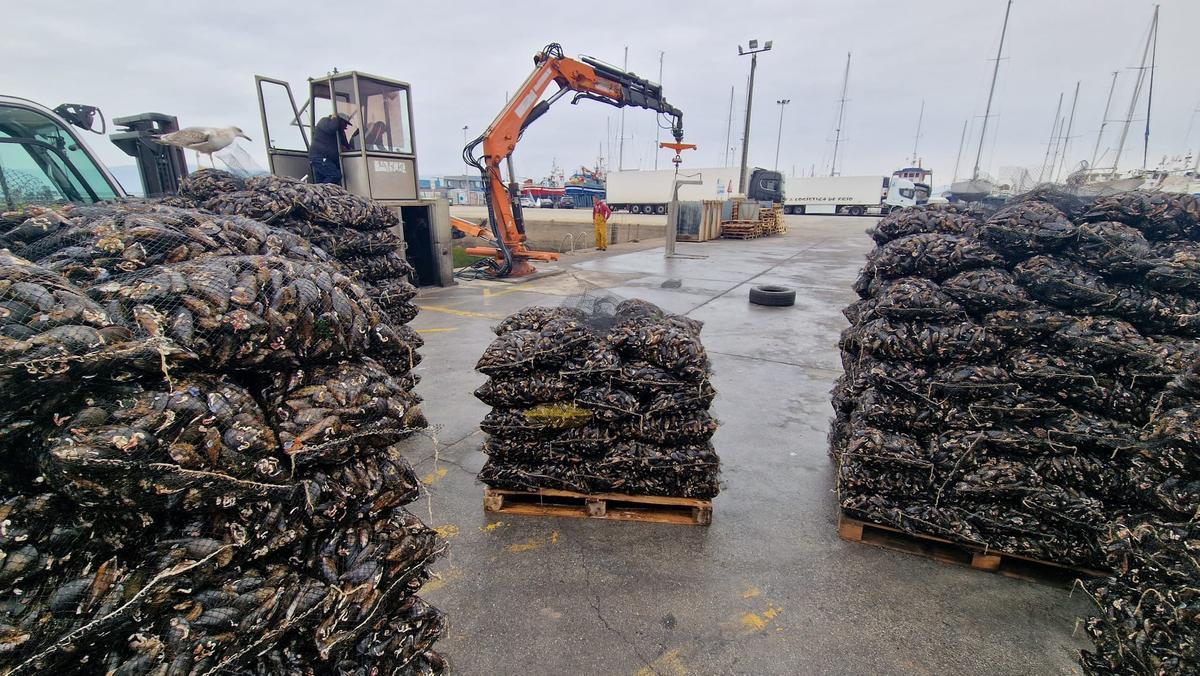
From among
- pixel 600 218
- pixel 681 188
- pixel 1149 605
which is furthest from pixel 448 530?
pixel 681 188

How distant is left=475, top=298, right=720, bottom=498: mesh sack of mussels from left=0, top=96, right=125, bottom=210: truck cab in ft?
14.0

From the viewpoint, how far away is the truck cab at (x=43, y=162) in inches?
164

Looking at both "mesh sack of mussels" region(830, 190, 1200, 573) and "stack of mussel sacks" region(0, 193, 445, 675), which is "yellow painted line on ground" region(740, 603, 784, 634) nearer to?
"mesh sack of mussels" region(830, 190, 1200, 573)

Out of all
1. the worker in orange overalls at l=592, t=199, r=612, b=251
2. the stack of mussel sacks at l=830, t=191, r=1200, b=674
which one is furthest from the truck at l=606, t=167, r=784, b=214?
the stack of mussel sacks at l=830, t=191, r=1200, b=674

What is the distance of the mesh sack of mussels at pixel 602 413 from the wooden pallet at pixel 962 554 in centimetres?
94

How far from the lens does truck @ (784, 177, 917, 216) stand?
3725 cm

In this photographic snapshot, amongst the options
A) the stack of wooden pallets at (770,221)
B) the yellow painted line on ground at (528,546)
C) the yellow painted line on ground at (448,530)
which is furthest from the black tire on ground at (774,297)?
the stack of wooden pallets at (770,221)

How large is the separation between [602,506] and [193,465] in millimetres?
2464

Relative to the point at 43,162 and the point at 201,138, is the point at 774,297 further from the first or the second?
the point at 43,162

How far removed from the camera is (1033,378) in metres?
2.90

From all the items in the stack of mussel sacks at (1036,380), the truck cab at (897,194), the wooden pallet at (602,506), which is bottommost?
the wooden pallet at (602,506)

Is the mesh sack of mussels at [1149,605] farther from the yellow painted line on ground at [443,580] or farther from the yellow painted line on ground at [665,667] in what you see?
the yellow painted line on ground at [443,580]

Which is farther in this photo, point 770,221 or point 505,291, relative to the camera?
point 770,221

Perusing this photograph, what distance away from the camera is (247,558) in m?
1.56
